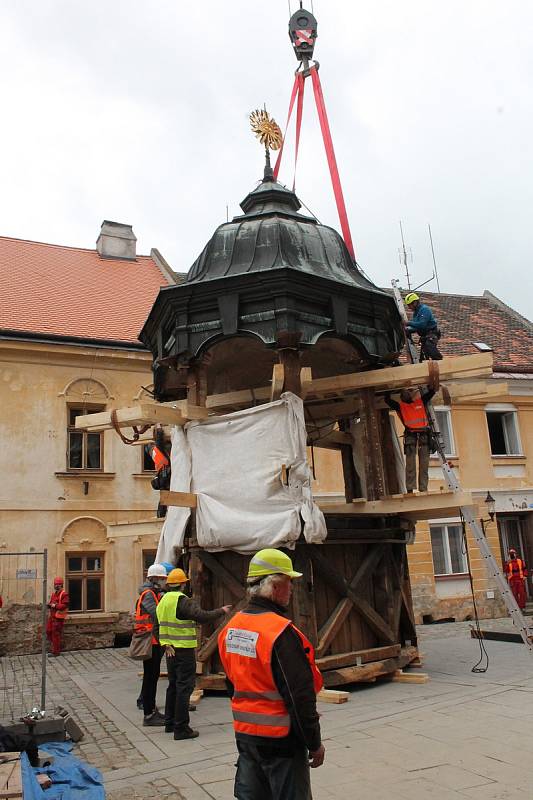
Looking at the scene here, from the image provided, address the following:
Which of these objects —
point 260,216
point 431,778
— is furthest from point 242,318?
point 431,778

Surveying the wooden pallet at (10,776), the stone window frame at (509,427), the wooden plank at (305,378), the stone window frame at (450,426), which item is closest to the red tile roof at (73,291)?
the stone window frame at (450,426)

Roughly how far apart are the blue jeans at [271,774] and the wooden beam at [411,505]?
18.1 feet

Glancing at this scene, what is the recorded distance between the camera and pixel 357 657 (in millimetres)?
8703

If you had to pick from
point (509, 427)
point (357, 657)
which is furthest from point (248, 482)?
point (509, 427)

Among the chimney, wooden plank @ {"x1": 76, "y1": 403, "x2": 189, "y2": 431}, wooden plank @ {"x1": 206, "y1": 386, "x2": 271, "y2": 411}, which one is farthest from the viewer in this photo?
the chimney

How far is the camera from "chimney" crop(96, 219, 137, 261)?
23.5 metres

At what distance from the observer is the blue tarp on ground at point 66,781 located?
494 centimetres

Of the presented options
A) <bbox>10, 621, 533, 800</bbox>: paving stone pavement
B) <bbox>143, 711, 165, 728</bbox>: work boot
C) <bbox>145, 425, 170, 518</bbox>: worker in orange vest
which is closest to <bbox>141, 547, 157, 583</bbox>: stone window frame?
<bbox>145, 425, 170, 518</bbox>: worker in orange vest

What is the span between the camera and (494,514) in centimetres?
1995

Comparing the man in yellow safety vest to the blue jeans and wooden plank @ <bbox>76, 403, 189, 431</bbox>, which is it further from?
the blue jeans

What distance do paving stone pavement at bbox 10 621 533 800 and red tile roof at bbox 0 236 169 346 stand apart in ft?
33.6

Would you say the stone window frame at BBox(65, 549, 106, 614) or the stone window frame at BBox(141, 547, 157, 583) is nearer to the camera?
the stone window frame at BBox(65, 549, 106, 614)

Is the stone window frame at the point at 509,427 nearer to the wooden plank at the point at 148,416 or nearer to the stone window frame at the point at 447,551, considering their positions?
the stone window frame at the point at 447,551

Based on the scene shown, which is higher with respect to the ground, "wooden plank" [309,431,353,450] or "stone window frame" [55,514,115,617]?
"wooden plank" [309,431,353,450]
